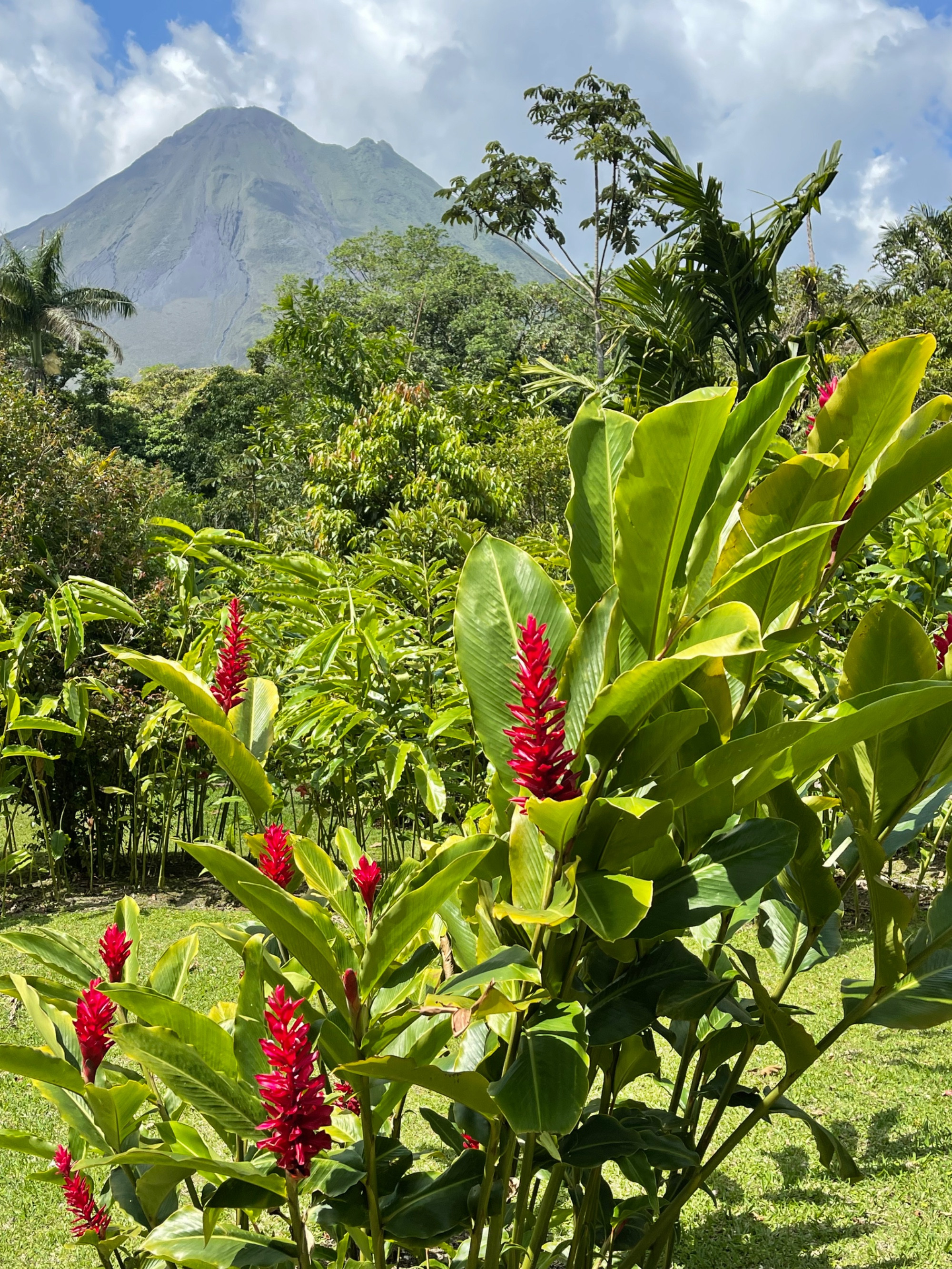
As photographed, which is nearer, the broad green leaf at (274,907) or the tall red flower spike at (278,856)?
the broad green leaf at (274,907)

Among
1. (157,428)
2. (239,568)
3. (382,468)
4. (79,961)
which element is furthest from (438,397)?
(157,428)

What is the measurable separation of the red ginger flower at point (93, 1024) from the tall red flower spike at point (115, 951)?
0.03m

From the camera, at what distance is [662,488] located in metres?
0.79

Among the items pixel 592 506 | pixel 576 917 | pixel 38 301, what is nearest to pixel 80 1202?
pixel 576 917

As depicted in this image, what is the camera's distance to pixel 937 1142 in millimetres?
3043

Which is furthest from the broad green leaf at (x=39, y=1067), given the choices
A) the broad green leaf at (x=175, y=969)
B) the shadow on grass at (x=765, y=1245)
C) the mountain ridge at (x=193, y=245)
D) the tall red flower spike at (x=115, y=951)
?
the mountain ridge at (x=193, y=245)

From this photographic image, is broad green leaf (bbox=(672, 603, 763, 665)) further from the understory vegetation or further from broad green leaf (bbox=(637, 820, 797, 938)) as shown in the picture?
broad green leaf (bbox=(637, 820, 797, 938))

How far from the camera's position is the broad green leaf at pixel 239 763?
0.92 m

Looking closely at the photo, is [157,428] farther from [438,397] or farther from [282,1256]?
[282,1256]

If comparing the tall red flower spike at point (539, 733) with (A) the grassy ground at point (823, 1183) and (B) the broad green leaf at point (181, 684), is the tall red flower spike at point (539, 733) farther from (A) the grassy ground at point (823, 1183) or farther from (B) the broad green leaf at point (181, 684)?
(A) the grassy ground at point (823, 1183)

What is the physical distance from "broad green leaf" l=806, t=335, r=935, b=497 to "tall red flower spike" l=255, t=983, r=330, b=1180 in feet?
2.38

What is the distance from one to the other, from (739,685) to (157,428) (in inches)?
1352

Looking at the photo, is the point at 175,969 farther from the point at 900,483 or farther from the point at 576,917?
the point at 900,483

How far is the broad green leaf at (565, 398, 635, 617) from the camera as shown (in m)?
0.94
